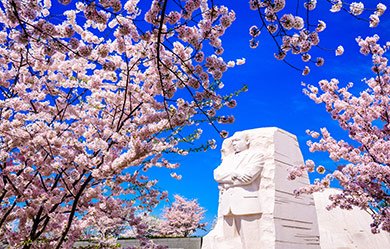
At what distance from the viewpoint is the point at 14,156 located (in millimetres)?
5402

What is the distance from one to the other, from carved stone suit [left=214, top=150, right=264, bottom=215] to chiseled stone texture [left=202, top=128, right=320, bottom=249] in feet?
0.47

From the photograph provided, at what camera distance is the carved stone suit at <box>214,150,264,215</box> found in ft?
23.7

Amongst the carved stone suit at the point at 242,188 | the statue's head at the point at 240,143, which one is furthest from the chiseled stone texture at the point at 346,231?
the statue's head at the point at 240,143

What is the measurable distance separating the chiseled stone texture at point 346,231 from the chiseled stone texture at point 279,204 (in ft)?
7.24

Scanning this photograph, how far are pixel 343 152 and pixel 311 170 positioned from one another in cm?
61

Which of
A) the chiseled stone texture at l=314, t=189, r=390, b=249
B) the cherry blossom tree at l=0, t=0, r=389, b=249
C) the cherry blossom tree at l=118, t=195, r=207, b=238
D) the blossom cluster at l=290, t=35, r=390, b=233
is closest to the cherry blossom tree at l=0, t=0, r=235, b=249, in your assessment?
the cherry blossom tree at l=0, t=0, r=389, b=249

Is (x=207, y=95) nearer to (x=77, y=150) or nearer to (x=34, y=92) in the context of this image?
(x=77, y=150)

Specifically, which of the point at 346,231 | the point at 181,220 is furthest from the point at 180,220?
the point at 346,231

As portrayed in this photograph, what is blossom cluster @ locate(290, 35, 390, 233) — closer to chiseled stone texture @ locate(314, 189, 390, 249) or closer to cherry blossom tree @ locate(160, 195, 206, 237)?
chiseled stone texture @ locate(314, 189, 390, 249)

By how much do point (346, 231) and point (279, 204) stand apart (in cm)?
392

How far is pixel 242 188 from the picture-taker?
732cm

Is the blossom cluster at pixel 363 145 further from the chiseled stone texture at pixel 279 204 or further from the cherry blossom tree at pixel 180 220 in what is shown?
the cherry blossom tree at pixel 180 220

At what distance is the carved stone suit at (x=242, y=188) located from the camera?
7211mm

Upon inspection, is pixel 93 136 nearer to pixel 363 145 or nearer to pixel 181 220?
pixel 363 145
